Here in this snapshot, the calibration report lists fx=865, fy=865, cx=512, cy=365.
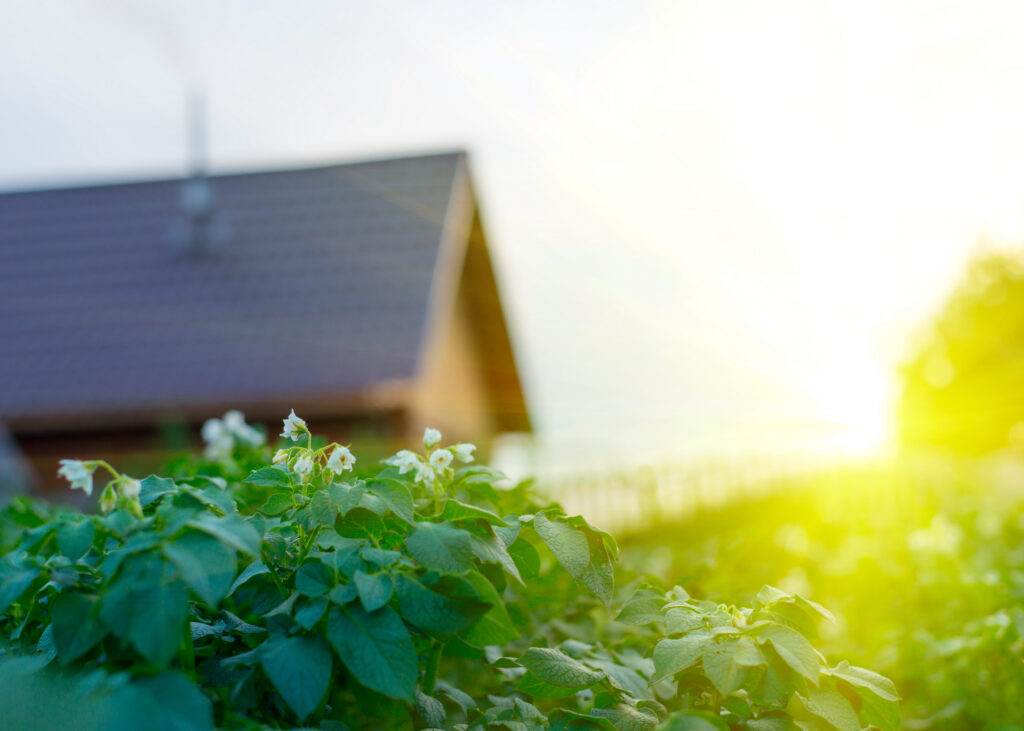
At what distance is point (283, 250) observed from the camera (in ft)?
33.8

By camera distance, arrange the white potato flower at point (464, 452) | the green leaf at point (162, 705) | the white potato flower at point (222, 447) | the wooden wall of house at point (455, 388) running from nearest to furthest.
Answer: the green leaf at point (162, 705)
the white potato flower at point (464, 452)
the white potato flower at point (222, 447)
the wooden wall of house at point (455, 388)

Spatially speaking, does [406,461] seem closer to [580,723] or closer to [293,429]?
[293,429]

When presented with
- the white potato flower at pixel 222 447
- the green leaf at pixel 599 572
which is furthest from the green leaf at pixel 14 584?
the white potato flower at pixel 222 447

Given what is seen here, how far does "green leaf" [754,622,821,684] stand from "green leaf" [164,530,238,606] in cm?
64

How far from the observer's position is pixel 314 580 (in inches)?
42.3

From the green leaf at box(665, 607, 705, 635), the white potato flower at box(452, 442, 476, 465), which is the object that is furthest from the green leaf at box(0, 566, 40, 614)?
the green leaf at box(665, 607, 705, 635)

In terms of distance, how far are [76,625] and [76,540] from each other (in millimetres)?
149

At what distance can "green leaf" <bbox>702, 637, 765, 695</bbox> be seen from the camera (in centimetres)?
101

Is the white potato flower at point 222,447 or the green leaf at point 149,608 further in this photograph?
the white potato flower at point 222,447

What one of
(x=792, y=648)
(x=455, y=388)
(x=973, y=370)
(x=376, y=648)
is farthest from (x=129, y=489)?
(x=973, y=370)

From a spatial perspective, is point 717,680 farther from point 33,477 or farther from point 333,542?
point 33,477

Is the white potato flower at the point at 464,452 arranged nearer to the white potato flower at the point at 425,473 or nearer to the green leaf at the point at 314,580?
the white potato flower at the point at 425,473

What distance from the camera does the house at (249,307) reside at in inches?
326

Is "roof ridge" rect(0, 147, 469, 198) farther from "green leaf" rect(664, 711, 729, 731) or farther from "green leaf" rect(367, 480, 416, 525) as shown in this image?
"green leaf" rect(664, 711, 729, 731)
